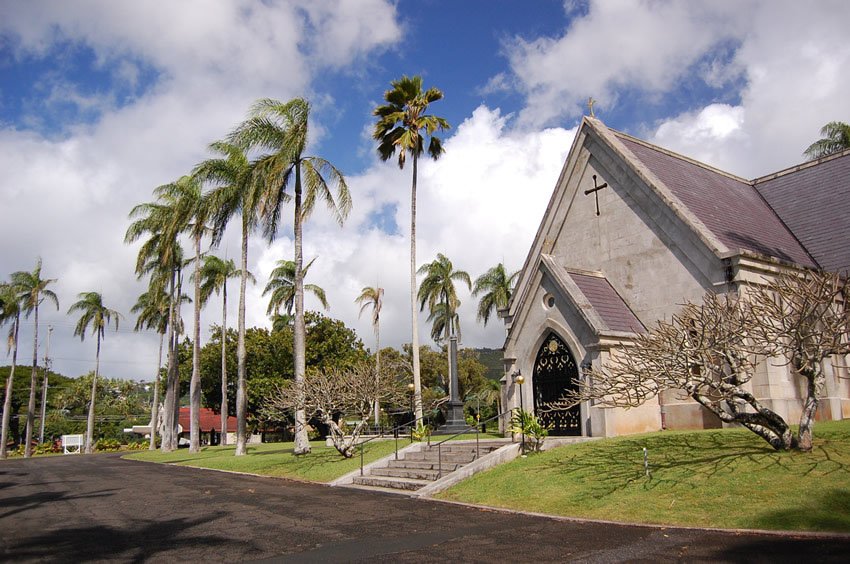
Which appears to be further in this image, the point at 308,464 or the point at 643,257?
the point at 308,464

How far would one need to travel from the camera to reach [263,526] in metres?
11.3

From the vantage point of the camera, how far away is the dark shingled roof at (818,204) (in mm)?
20094

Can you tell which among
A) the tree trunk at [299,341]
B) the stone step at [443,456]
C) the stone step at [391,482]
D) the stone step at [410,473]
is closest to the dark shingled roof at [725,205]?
the stone step at [443,456]

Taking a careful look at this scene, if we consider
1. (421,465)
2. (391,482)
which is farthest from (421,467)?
(391,482)

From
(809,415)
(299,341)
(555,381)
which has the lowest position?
(809,415)

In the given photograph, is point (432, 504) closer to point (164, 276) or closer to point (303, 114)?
point (303, 114)

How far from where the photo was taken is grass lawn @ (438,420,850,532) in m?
9.47

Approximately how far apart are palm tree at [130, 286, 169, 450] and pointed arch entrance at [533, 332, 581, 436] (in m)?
35.7

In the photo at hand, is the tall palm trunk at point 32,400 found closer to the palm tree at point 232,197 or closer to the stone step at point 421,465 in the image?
the palm tree at point 232,197

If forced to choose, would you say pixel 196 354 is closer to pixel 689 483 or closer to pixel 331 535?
pixel 331 535

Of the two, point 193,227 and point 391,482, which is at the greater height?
point 193,227

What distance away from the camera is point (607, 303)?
1970 centimetres

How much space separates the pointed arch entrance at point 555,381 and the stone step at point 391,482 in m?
4.68

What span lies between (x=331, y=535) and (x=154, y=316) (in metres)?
52.3
